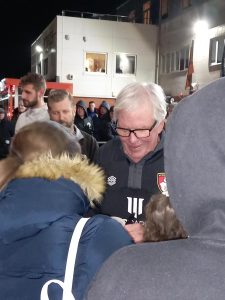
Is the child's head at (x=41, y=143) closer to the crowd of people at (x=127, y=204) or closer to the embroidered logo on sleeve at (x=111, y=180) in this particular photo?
the crowd of people at (x=127, y=204)

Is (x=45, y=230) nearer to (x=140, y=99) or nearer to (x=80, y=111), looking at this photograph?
(x=140, y=99)

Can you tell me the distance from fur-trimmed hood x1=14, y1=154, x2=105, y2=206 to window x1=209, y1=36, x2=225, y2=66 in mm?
19918

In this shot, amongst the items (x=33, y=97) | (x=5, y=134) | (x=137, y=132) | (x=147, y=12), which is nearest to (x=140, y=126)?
(x=137, y=132)

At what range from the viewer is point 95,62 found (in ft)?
86.1

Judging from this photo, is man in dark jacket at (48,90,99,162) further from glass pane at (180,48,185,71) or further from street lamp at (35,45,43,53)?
street lamp at (35,45,43,53)

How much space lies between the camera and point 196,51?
22.4 m

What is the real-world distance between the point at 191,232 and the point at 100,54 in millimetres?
26486

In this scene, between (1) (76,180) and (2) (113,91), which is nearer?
(1) (76,180)

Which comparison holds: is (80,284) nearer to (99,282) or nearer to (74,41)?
(99,282)

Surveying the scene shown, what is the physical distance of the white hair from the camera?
8.84 feet

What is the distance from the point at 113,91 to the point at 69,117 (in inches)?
886

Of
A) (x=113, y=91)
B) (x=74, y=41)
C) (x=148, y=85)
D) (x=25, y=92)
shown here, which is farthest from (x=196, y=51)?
(x=148, y=85)

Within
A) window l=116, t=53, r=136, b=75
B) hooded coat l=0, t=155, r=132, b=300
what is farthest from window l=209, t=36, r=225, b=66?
hooded coat l=0, t=155, r=132, b=300

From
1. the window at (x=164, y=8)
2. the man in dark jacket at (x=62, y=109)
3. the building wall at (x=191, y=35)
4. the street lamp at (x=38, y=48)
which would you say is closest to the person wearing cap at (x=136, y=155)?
the man in dark jacket at (x=62, y=109)
